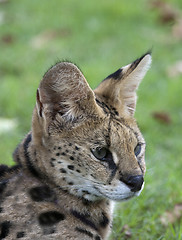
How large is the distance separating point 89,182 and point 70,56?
504cm

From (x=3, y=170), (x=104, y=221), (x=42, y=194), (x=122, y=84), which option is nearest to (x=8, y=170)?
(x=3, y=170)

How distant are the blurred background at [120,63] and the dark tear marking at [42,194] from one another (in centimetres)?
95

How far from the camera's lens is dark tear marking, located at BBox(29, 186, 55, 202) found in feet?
9.87

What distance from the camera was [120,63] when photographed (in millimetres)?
7852

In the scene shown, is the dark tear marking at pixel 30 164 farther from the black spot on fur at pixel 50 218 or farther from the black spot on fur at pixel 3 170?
the black spot on fur at pixel 50 218

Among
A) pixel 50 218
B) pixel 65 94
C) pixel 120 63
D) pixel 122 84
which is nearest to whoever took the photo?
pixel 50 218

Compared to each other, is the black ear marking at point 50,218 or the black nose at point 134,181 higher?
the black nose at point 134,181

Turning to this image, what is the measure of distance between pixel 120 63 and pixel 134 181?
509 cm

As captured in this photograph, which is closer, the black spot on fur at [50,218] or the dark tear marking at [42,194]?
the black spot on fur at [50,218]

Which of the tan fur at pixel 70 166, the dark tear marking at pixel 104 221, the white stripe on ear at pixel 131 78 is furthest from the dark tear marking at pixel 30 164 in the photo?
the white stripe on ear at pixel 131 78

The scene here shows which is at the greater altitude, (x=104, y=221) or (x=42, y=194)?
(x=42, y=194)

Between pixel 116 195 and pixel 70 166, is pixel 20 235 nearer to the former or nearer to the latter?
pixel 70 166

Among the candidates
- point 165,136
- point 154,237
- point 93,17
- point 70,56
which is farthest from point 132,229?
point 93,17

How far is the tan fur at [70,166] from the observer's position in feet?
9.61
